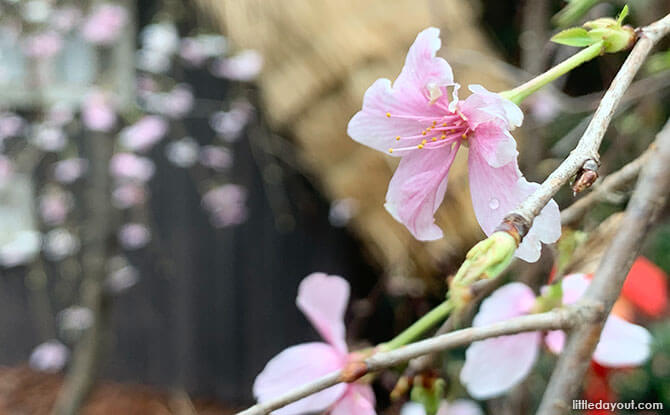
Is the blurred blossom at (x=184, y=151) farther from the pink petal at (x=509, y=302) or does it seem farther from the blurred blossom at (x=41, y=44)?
the pink petal at (x=509, y=302)

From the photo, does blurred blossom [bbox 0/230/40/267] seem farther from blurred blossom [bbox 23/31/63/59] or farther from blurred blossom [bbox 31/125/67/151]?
blurred blossom [bbox 23/31/63/59]

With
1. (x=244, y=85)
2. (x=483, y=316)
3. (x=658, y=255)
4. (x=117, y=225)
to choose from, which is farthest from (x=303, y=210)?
(x=483, y=316)

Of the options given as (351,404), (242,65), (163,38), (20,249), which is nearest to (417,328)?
(351,404)

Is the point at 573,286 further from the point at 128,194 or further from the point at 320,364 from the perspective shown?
the point at 128,194

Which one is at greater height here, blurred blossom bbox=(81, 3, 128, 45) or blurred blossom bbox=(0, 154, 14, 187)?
blurred blossom bbox=(81, 3, 128, 45)

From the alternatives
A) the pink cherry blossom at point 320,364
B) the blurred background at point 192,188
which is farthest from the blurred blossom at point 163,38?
the pink cherry blossom at point 320,364

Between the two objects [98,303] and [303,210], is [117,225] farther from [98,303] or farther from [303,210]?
[303,210]

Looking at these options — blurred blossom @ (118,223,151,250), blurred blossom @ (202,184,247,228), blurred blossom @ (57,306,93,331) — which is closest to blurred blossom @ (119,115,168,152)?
blurred blossom @ (202,184,247,228)
